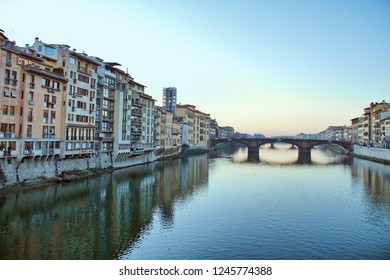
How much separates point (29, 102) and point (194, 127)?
8278cm

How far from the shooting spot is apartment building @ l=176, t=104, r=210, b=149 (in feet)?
352

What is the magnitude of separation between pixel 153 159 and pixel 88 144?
91.2ft

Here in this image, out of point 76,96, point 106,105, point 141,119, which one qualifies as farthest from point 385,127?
point 76,96

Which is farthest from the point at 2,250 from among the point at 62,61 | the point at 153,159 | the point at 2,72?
the point at 153,159

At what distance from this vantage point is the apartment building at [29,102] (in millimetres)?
33406

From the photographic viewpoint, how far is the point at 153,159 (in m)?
74.6

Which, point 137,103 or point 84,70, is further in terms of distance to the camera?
point 137,103

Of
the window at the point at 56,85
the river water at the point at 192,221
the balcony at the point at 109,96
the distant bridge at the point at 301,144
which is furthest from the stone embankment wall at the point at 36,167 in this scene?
the distant bridge at the point at 301,144

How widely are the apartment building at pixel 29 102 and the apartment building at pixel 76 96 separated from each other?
2.79 feet

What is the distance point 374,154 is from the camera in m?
86.2

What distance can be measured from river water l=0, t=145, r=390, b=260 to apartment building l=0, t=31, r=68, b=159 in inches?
200

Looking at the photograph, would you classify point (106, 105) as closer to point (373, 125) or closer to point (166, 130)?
point (166, 130)

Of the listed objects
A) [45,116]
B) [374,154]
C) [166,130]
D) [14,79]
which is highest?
[14,79]

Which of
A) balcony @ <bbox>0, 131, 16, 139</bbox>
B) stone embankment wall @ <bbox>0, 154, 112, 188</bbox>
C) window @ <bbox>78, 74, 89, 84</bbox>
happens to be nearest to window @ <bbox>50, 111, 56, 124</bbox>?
stone embankment wall @ <bbox>0, 154, 112, 188</bbox>
